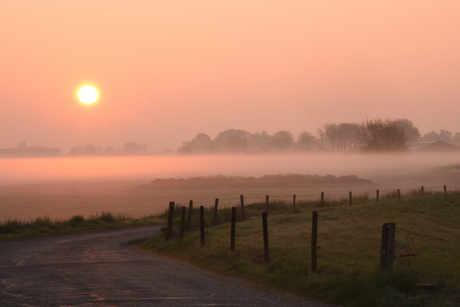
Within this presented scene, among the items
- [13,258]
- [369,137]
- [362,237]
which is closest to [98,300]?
[13,258]

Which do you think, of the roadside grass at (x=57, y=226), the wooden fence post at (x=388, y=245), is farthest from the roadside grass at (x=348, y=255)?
the roadside grass at (x=57, y=226)

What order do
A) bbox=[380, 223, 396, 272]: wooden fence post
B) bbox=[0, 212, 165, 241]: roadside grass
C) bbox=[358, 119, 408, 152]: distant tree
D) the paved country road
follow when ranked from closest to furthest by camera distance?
the paved country road → bbox=[380, 223, 396, 272]: wooden fence post → bbox=[0, 212, 165, 241]: roadside grass → bbox=[358, 119, 408, 152]: distant tree

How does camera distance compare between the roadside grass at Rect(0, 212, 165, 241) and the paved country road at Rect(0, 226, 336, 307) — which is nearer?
the paved country road at Rect(0, 226, 336, 307)

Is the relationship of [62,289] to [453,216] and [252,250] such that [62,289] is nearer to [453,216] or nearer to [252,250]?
[252,250]

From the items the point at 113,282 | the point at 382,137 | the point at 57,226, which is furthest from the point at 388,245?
the point at 382,137

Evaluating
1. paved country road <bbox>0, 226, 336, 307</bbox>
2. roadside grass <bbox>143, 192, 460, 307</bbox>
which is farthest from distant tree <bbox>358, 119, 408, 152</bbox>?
paved country road <bbox>0, 226, 336, 307</bbox>

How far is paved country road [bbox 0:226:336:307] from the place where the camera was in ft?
46.2

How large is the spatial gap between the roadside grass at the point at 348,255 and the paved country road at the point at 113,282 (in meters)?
1.03

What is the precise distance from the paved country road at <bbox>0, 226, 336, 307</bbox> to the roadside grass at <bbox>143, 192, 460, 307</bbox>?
1.03 m

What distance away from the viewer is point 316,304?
543 inches

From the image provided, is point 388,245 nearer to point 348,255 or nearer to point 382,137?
Result: point 348,255

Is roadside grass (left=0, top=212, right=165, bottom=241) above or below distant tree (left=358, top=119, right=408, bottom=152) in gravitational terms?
below

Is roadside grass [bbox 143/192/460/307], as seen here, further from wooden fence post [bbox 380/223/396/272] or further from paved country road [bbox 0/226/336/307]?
paved country road [bbox 0/226/336/307]

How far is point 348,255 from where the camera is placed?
20406 millimetres
